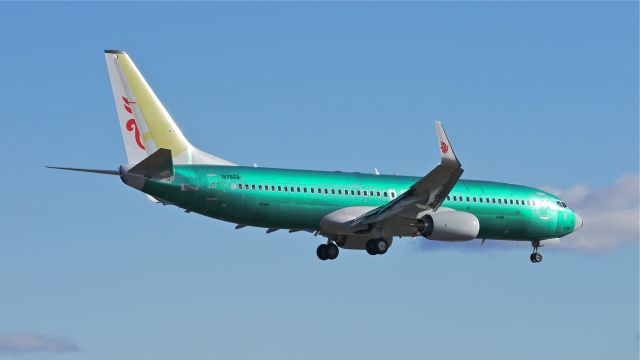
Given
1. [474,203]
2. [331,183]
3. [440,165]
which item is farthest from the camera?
[474,203]

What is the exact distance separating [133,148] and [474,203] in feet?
61.0

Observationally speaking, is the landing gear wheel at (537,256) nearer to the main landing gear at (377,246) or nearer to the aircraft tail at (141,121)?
the main landing gear at (377,246)

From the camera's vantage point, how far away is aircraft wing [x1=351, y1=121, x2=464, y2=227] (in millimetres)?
65356

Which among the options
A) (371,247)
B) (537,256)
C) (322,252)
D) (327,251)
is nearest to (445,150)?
(371,247)

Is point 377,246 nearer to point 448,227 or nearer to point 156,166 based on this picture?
point 448,227

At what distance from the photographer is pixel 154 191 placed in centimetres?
6619

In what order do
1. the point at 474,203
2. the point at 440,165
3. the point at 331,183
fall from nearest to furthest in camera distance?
the point at 440,165 < the point at 331,183 < the point at 474,203

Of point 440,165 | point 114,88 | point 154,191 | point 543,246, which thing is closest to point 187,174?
point 154,191

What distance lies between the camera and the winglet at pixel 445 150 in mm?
64875

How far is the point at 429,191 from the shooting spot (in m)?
69.1

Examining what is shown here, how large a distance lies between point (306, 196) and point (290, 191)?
95cm

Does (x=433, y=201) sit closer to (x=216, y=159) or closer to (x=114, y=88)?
(x=216, y=159)

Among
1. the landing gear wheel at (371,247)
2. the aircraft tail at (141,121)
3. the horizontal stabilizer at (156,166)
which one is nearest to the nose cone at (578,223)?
the landing gear wheel at (371,247)

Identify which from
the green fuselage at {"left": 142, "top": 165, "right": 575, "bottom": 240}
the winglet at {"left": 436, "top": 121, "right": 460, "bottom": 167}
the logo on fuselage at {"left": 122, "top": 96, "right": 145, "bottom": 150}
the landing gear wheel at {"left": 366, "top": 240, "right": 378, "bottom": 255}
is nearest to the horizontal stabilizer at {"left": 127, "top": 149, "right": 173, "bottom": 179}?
the green fuselage at {"left": 142, "top": 165, "right": 575, "bottom": 240}
